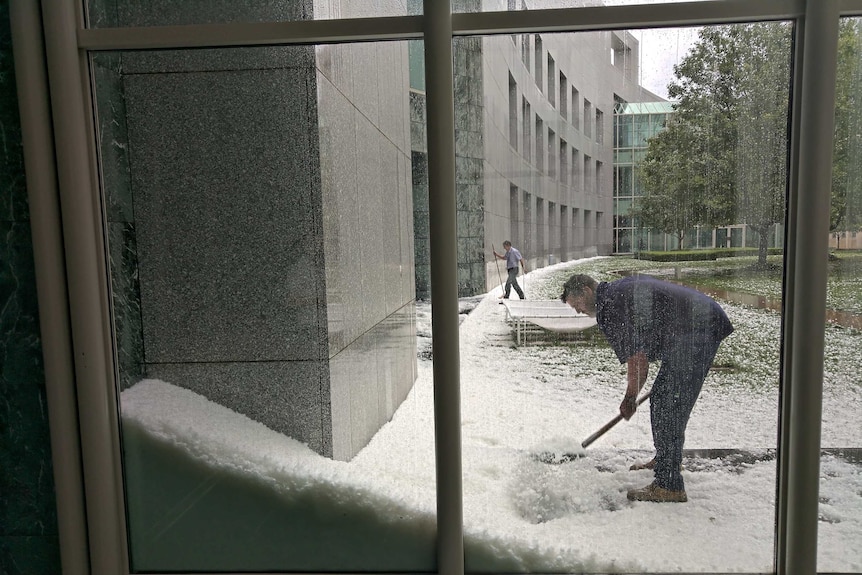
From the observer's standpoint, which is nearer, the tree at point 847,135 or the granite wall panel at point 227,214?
the tree at point 847,135

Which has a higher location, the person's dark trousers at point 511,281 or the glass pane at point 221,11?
the glass pane at point 221,11

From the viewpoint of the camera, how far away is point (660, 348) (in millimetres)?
2738

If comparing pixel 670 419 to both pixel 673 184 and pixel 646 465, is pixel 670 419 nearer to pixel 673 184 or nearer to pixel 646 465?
pixel 646 465

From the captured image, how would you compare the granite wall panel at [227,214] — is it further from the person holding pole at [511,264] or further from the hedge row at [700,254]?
the hedge row at [700,254]

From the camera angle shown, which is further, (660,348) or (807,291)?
(660,348)

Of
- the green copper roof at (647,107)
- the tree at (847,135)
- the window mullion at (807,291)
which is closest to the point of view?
the window mullion at (807,291)

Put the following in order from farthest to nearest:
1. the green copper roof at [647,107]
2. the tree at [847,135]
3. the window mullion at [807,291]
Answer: the green copper roof at [647,107]
the tree at [847,135]
the window mullion at [807,291]

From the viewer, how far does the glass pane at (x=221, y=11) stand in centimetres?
267

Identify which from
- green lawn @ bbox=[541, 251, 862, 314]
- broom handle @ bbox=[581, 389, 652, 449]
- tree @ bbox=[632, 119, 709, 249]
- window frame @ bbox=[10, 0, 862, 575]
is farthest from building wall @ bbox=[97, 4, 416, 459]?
green lawn @ bbox=[541, 251, 862, 314]

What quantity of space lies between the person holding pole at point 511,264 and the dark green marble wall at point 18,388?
7.54 ft

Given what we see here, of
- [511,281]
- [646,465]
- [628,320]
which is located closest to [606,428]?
[646,465]

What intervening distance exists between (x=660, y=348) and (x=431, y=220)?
1.28 m

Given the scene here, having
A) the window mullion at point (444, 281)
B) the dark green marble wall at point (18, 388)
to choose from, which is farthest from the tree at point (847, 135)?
the dark green marble wall at point (18, 388)

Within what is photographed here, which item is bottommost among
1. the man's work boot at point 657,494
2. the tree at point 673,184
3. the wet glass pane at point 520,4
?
the man's work boot at point 657,494
